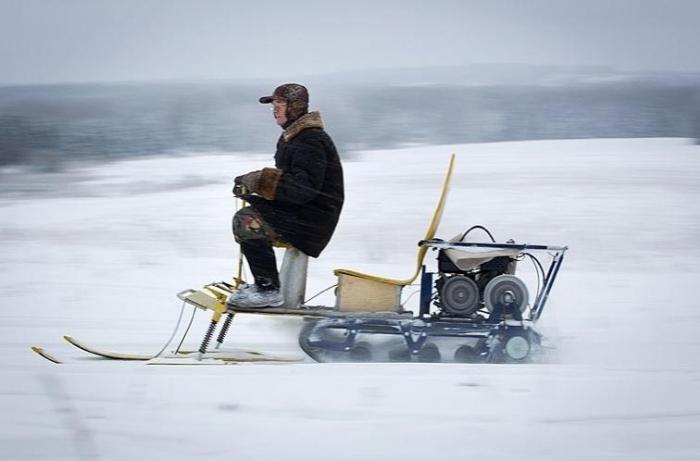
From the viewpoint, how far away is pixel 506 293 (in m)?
4.52

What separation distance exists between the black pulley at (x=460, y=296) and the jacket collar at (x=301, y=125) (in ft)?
3.01

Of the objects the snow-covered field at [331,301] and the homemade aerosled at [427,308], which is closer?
the snow-covered field at [331,301]

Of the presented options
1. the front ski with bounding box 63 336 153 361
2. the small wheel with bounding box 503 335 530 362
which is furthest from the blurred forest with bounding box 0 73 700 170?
the small wheel with bounding box 503 335 530 362

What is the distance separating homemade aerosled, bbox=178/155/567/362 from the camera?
4516 mm

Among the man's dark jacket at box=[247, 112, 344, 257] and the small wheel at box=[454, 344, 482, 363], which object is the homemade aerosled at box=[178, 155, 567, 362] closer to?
the small wheel at box=[454, 344, 482, 363]

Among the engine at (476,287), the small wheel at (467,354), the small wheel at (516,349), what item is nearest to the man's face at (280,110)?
the engine at (476,287)

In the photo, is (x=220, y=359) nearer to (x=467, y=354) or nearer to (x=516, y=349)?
(x=467, y=354)

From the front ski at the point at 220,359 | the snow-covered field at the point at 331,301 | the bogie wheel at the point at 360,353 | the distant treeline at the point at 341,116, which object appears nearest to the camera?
the snow-covered field at the point at 331,301

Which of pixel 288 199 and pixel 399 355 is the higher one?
pixel 288 199

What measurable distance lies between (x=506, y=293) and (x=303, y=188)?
1004 millimetres

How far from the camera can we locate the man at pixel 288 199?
4.40 meters

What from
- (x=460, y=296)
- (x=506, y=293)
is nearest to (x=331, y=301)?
(x=460, y=296)

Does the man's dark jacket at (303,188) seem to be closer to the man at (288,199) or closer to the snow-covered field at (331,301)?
the man at (288,199)

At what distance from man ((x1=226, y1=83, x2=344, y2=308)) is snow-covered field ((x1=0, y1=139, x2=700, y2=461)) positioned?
477 mm
